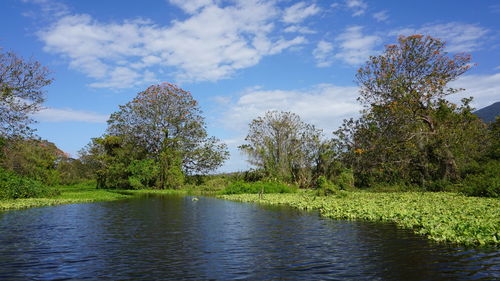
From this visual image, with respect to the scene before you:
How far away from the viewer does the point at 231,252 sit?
976 centimetres

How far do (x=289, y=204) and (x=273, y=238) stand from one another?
11.3 meters

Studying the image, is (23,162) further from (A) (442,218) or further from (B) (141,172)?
(A) (442,218)

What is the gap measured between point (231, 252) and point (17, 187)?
21.9 meters

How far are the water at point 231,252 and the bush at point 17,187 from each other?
10.7 m

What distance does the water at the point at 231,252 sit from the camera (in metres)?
7.65

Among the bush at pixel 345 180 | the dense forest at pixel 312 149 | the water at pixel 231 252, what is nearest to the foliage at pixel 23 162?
the dense forest at pixel 312 149

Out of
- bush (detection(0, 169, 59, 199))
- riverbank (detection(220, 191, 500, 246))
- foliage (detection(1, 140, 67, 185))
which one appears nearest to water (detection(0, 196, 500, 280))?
riverbank (detection(220, 191, 500, 246))

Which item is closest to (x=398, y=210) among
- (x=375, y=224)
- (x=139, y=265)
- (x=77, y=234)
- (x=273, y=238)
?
(x=375, y=224)

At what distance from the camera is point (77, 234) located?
41.4 feet

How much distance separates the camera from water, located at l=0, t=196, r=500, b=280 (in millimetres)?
7648

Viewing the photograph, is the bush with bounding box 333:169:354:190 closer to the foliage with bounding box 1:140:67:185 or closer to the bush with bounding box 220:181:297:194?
the bush with bounding box 220:181:297:194

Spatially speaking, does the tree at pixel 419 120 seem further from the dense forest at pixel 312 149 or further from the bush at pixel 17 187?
the bush at pixel 17 187

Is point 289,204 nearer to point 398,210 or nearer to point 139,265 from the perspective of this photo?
point 398,210

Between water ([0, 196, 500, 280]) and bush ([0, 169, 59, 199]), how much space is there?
1072 centimetres
